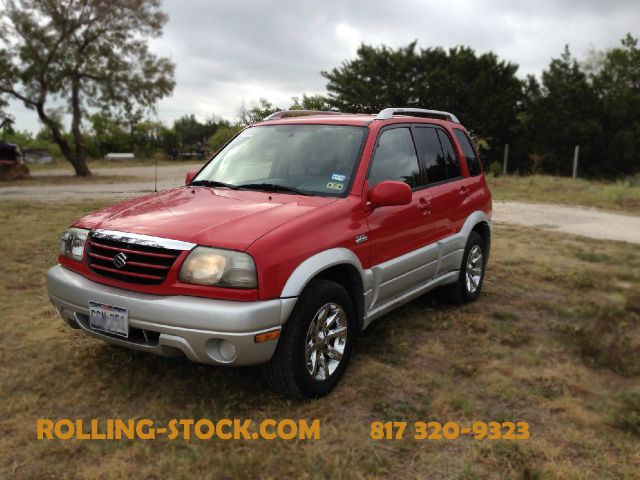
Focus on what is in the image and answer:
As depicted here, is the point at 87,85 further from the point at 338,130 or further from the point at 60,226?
the point at 338,130

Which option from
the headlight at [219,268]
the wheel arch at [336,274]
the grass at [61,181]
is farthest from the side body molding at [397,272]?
the grass at [61,181]

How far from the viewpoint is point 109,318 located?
10.3 ft

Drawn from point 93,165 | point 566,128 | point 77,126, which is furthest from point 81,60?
point 566,128

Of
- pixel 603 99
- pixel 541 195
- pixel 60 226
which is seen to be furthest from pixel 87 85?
pixel 603 99

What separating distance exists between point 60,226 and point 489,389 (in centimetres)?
793

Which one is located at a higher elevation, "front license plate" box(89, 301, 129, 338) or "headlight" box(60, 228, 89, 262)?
"headlight" box(60, 228, 89, 262)

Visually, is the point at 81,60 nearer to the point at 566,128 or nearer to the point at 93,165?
the point at 93,165

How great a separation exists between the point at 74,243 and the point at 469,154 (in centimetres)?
377

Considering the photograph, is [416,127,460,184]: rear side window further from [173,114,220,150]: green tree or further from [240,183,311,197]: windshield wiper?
[173,114,220,150]: green tree

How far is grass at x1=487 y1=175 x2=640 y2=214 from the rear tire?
9.93 meters

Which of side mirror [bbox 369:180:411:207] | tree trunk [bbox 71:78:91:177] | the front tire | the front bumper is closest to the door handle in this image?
side mirror [bbox 369:180:411:207]

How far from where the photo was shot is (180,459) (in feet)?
9.11

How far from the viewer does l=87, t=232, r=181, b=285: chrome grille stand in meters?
3.02

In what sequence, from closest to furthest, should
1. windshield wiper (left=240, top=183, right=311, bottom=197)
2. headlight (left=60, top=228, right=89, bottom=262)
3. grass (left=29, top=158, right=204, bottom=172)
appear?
1. headlight (left=60, top=228, right=89, bottom=262)
2. windshield wiper (left=240, top=183, right=311, bottom=197)
3. grass (left=29, top=158, right=204, bottom=172)
